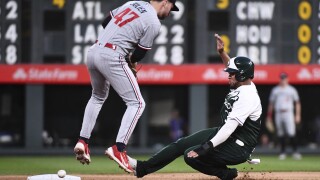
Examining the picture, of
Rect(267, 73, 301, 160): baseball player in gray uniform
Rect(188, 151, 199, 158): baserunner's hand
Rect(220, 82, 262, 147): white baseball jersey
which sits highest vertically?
Rect(220, 82, 262, 147): white baseball jersey

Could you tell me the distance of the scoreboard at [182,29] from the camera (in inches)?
608

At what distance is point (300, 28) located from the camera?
51.2ft

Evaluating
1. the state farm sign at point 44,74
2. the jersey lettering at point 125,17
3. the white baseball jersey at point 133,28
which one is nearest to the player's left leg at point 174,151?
the white baseball jersey at point 133,28

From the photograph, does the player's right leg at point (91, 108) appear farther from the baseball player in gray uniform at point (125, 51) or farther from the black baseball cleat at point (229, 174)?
the black baseball cleat at point (229, 174)

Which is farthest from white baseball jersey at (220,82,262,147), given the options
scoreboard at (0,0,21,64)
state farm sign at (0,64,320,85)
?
scoreboard at (0,0,21,64)

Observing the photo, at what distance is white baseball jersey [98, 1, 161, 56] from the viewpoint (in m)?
7.30

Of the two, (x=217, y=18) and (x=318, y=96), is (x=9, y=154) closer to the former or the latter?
(x=217, y=18)

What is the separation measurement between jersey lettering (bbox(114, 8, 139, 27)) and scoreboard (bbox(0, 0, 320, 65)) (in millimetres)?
7942

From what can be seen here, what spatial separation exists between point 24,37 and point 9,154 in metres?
2.37

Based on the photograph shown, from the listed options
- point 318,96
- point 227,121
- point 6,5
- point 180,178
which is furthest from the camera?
point 318,96

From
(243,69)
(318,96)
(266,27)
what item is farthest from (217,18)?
→ (243,69)

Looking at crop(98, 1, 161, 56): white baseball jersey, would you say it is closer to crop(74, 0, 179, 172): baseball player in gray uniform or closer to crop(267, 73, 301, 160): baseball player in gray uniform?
crop(74, 0, 179, 172): baseball player in gray uniform

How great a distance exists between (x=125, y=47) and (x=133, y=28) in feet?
0.66

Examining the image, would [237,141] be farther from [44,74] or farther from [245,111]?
[44,74]
